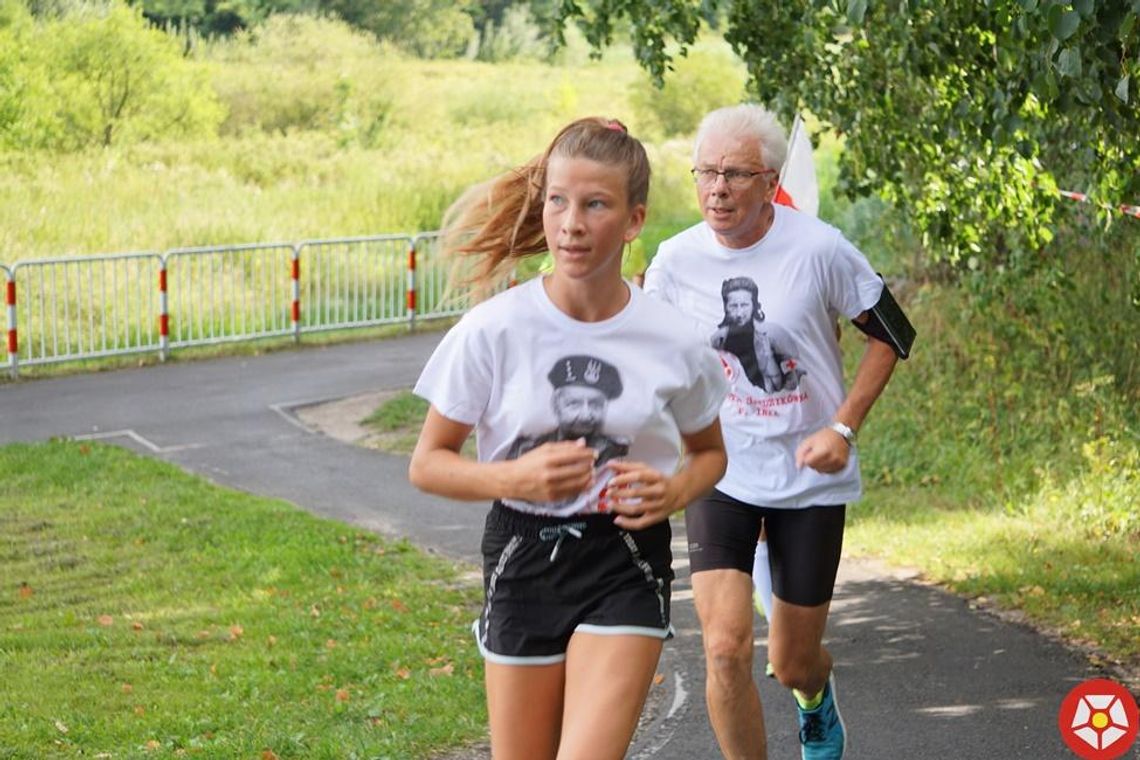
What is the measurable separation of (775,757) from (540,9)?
40518 millimetres

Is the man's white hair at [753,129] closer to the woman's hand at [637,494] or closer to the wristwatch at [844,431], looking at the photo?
the wristwatch at [844,431]

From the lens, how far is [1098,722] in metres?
6.89

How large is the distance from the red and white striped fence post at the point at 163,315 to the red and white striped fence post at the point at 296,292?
135 cm

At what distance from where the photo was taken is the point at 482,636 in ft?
14.2

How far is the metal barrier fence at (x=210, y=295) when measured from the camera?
17844mm

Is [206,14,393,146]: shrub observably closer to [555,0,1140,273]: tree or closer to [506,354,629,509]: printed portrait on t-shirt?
[555,0,1140,273]: tree

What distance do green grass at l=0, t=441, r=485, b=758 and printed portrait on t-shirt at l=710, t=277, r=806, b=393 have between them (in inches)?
75.6

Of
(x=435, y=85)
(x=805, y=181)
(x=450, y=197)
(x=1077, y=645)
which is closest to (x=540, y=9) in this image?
(x=435, y=85)

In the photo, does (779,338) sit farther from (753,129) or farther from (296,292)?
(296,292)

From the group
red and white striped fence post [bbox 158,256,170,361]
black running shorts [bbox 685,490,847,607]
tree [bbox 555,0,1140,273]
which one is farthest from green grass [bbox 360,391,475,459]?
black running shorts [bbox 685,490,847,607]

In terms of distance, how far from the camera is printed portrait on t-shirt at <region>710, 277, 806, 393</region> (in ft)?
18.5

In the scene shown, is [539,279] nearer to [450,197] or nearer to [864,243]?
[864,243]

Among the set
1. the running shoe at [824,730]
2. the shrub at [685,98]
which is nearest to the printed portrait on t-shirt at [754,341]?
the running shoe at [824,730]

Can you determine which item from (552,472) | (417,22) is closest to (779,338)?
(552,472)
